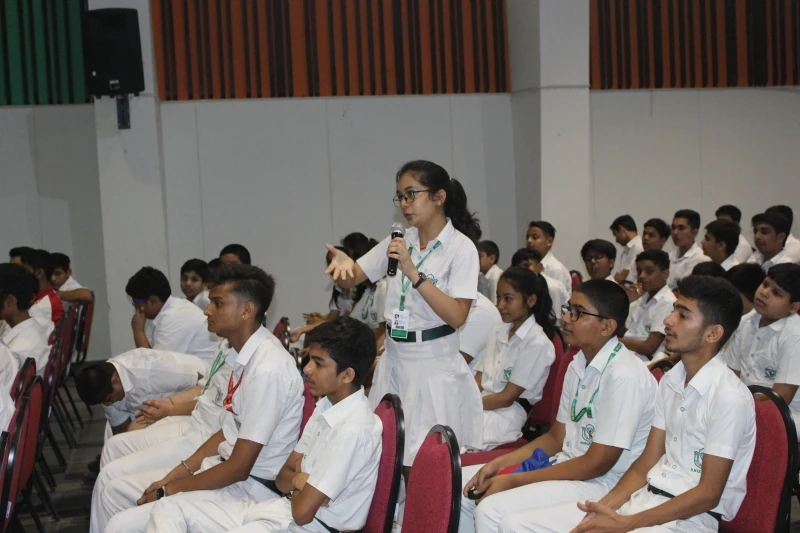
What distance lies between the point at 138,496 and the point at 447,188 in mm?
1517

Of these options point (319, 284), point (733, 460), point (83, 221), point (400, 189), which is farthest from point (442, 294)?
point (83, 221)

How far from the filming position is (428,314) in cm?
306

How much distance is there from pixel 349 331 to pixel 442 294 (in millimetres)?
445

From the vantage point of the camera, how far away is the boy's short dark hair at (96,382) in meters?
3.78

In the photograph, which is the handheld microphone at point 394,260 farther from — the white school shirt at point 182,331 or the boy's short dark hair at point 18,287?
the boy's short dark hair at point 18,287

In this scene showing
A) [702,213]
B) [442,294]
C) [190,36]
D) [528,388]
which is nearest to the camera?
[442,294]

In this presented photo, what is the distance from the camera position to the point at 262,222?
25.8 ft

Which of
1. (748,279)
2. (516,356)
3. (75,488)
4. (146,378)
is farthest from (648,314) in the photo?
(75,488)

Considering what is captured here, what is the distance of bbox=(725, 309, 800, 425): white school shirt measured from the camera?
320cm

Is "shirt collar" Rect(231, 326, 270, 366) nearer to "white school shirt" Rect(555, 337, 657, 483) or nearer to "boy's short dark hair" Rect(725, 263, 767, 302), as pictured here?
"white school shirt" Rect(555, 337, 657, 483)

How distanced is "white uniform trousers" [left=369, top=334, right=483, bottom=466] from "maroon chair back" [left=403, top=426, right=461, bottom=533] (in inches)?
27.3

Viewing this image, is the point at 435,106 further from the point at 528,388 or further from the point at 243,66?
the point at 528,388

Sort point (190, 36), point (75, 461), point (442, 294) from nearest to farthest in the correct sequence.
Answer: point (442, 294), point (75, 461), point (190, 36)

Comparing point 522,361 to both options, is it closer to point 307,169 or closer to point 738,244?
point 738,244
